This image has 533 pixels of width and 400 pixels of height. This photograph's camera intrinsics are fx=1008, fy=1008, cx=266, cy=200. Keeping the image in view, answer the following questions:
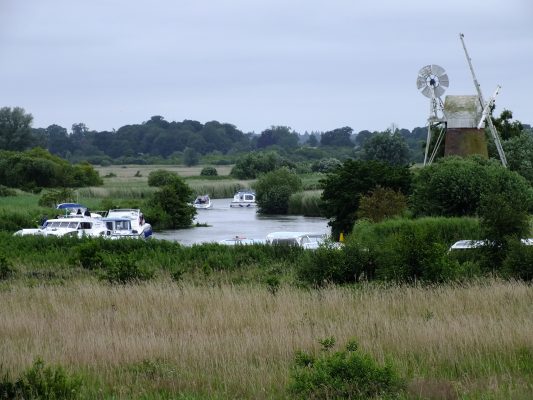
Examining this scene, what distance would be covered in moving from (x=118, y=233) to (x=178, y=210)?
18.8 m

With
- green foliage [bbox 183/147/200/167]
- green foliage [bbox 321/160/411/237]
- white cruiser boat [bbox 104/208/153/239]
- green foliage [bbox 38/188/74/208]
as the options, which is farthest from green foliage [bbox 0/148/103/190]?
green foliage [bbox 183/147/200/167]

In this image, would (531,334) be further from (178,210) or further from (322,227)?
(178,210)

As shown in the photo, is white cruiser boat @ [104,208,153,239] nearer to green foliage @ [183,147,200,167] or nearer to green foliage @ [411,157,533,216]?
green foliage @ [411,157,533,216]

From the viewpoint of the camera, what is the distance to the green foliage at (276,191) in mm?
89750

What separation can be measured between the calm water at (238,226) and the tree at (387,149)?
28.3 m

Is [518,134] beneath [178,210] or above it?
above

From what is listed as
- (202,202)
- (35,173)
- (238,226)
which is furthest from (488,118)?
(35,173)

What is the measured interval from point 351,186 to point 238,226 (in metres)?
20.7

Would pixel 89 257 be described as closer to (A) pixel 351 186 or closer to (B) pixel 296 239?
(B) pixel 296 239

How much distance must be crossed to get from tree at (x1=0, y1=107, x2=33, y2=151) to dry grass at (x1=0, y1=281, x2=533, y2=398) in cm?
14180

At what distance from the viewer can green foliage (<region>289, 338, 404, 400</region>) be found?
1137 cm

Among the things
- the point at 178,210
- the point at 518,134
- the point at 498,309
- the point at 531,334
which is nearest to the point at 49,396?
the point at 531,334

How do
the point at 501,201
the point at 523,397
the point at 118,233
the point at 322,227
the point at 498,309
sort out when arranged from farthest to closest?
the point at 322,227 < the point at 118,233 < the point at 501,201 < the point at 498,309 < the point at 523,397

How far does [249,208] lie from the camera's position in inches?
3698
